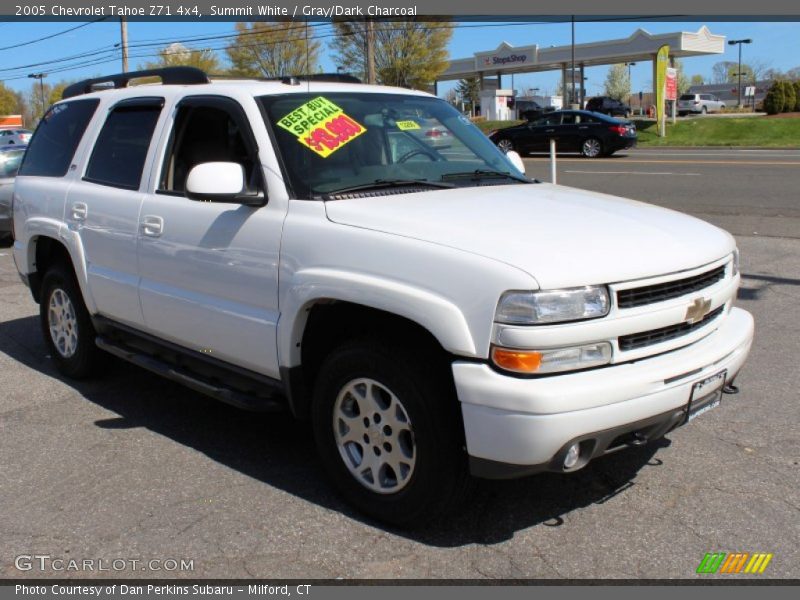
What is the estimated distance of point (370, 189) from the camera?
3.97 meters

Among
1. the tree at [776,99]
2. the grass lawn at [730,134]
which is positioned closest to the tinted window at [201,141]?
the grass lawn at [730,134]

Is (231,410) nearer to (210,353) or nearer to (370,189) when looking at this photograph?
(210,353)

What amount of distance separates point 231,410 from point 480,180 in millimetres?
2190

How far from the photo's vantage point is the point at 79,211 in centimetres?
529

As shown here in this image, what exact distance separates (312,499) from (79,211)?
8.62 feet

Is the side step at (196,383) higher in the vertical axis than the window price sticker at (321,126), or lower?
lower

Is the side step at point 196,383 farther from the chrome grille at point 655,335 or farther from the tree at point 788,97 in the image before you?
the tree at point 788,97

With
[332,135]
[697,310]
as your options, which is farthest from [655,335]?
[332,135]

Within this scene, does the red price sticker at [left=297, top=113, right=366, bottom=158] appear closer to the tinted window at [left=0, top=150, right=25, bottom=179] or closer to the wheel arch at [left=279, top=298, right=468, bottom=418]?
the wheel arch at [left=279, top=298, right=468, bottom=418]

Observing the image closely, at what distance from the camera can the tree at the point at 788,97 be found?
4425 cm

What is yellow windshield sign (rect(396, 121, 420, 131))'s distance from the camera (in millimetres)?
4531

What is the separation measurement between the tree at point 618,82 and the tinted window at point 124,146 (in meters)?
97.7

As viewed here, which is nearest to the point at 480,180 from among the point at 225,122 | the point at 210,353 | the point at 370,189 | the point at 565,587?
the point at 370,189

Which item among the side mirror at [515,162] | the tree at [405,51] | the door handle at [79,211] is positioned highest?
the tree at [405,51]
